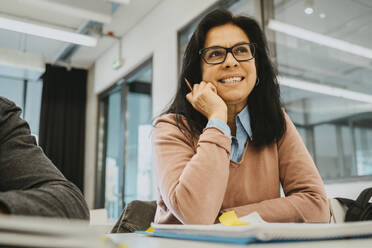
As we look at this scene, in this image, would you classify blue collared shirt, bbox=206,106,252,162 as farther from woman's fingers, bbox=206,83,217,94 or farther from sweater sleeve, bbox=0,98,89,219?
sweater sleeve, bbox=0,98,89,219

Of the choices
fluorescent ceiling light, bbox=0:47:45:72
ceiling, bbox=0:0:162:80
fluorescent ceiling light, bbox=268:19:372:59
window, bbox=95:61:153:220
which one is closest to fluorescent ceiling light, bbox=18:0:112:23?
ceiling, bbox=0:0:162:80

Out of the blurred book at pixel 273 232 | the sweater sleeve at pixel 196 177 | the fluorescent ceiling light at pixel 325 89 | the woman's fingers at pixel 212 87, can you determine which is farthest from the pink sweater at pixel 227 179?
the fluorescent ceiling light at pixel 325 89

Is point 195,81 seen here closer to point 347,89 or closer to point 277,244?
point 277,244

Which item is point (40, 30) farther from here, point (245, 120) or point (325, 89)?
point (245, 120)

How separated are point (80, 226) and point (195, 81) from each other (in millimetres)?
1218

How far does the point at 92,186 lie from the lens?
19.9ft

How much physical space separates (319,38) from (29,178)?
2.35 meters

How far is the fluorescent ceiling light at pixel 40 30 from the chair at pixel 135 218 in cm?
320

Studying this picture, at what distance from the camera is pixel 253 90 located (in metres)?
1.47

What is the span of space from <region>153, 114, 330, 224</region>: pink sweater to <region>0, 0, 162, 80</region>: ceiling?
259 cm

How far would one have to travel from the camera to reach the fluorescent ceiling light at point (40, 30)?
388 centimetres

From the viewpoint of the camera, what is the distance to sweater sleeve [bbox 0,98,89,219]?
1.93 feet

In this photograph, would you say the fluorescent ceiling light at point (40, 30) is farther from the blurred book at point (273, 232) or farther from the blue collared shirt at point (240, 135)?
the blurred book at point (273, 232)

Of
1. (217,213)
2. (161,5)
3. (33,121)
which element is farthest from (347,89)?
(33,121)
